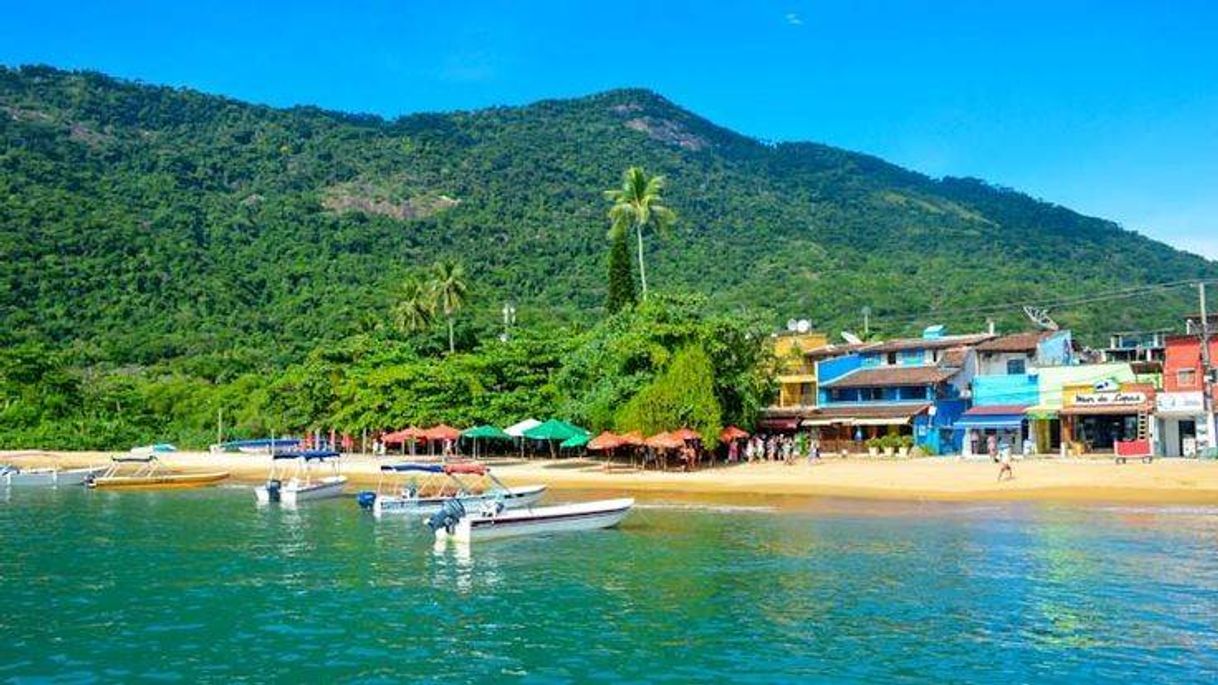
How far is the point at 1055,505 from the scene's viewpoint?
40.3 m

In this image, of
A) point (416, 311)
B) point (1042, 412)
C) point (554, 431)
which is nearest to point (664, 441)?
point (554, 431)

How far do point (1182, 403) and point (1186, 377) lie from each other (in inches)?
72.6

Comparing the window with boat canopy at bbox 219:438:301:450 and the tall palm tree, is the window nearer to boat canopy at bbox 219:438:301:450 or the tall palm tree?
the tall palm tree

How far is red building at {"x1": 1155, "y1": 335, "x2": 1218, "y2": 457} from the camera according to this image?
1991 inches

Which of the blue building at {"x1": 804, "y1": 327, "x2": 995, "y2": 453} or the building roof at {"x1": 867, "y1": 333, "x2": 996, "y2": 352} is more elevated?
the building roof at {"x1": 867, "y1": 333, "x2": 996, "y2": 352}

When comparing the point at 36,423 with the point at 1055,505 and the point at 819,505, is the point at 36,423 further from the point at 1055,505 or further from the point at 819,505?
the point at 1055,505

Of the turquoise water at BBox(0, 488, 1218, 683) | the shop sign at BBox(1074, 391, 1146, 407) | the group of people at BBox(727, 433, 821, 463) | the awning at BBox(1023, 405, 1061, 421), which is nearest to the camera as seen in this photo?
the turquoise water at BBox(0, 488, 1218, 683)

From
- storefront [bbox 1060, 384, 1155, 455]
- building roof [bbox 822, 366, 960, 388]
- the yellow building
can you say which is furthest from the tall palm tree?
storefront [bbox 1060, 384, 1155, 455]

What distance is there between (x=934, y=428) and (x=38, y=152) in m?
158

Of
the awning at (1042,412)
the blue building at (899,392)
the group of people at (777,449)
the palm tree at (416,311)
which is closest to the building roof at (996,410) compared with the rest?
the awning at (1042,412)

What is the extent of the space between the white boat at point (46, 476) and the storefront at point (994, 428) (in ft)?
162

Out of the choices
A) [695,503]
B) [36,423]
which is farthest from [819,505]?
[36,423]

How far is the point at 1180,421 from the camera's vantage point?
52.0 metres

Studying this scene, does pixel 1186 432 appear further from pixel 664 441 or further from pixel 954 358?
pixel 664 441
